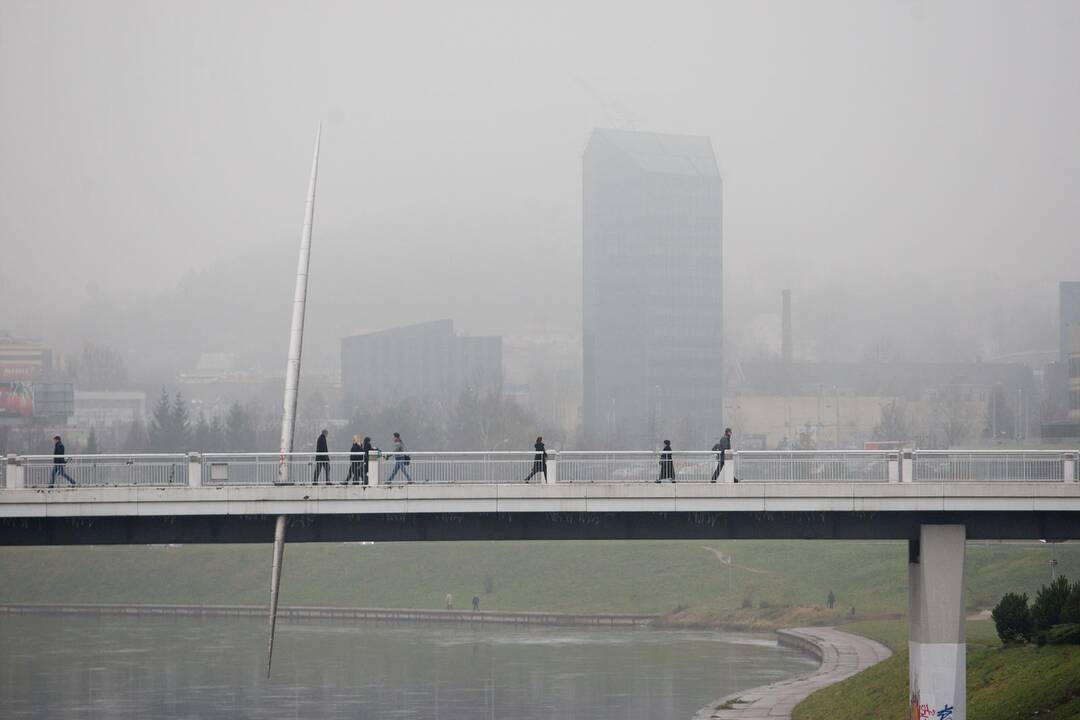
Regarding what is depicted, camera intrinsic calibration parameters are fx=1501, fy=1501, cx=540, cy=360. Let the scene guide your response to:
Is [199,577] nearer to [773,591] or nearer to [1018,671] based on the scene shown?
[773,591]

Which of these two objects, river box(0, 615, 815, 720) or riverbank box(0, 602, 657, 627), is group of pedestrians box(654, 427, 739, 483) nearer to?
river box(0, 615, 815, 720)

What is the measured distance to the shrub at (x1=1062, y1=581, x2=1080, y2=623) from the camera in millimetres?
50344

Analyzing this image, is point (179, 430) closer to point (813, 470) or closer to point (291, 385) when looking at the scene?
point (291, 385)

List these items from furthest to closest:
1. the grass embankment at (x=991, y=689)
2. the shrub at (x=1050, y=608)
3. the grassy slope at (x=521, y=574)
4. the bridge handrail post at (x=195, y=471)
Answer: the grassy slope at (x=521, y=574), the shrub at (x=1050, y=608), the bridge handrail post at (x=195, y=471), the grass embankment at (x=991, y=689)

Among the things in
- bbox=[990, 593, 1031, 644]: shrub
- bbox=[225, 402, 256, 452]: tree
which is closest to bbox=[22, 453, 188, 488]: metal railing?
bbox=[990, 593, 1031, 644]: shrub

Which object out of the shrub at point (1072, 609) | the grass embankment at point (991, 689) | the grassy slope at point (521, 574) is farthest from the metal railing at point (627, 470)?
the grassy slope at point (521, 574)

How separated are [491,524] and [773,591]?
72.3m

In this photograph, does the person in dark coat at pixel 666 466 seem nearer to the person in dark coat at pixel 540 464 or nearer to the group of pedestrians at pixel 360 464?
the person in dark coat at pixel 540 464

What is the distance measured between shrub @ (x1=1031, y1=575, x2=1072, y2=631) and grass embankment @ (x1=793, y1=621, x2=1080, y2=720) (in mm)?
1098

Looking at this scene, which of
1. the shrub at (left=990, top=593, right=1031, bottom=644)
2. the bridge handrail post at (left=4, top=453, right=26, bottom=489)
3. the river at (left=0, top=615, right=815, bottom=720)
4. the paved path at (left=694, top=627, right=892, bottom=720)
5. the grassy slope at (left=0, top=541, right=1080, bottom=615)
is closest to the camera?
the bridge handrail post at (left=4, top=453, right=26, bottom=489)

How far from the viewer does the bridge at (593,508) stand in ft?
145

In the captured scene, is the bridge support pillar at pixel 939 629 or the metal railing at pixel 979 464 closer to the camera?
the bridge support pillar at pixel 939 629

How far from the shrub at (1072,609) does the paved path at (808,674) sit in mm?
14107

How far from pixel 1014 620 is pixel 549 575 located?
75.8m
